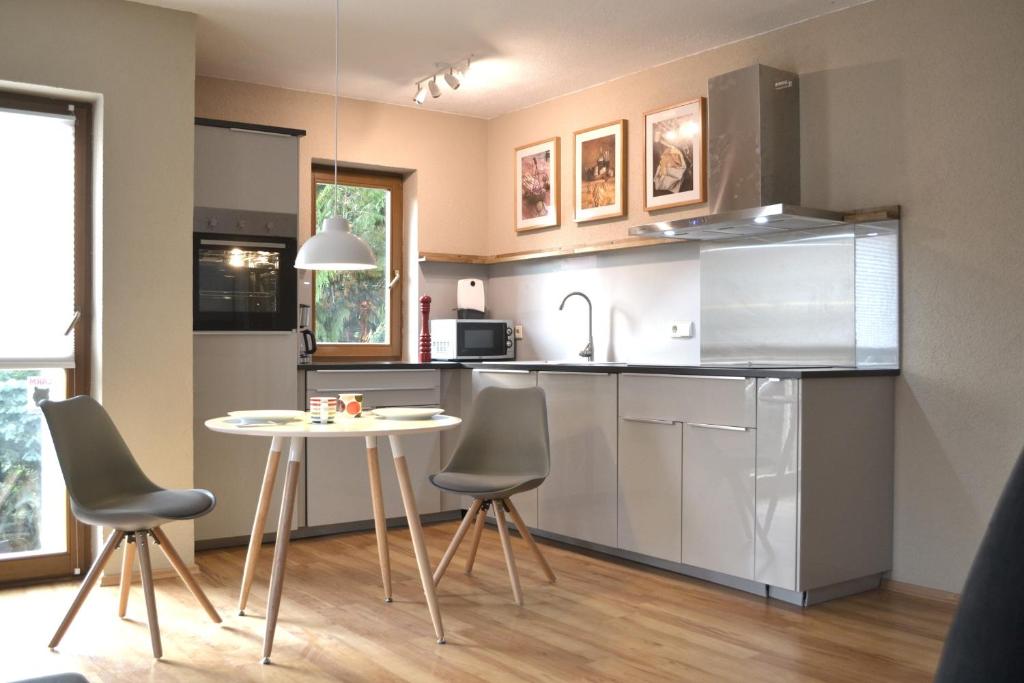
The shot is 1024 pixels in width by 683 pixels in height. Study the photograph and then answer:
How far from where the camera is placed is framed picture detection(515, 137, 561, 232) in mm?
5781

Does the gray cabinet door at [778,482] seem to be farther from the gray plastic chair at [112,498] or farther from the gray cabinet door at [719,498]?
the gray plastic chair at [112,498]

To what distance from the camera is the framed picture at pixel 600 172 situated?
5.30 meters

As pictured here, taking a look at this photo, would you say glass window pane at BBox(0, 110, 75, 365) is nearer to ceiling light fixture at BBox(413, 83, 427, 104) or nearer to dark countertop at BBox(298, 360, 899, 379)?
dark countertop at BBox(298, 360, 899, 379)

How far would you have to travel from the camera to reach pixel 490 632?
3.35 m

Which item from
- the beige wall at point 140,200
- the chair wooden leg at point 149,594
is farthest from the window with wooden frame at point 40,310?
the chair wooden leg at point 149,594

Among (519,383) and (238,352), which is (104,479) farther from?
(519,383)

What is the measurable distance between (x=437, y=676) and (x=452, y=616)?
26.1 inches

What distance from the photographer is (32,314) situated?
13.5 feet

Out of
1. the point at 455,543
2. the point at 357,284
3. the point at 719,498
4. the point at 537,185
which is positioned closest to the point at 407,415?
the point at 455,543

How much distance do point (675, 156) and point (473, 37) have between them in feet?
4.08

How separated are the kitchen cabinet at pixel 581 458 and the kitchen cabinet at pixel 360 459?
71 cm

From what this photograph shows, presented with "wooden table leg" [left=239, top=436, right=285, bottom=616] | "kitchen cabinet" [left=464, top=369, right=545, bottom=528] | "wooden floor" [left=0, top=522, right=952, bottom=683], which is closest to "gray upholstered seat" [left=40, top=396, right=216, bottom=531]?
"wooden table leg" [left=239, top=436, right=285, bottom=616]

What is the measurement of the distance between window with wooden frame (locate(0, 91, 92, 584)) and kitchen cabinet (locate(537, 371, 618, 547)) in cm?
225

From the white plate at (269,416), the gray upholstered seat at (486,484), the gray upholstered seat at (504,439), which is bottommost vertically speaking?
the gray upholstered seat at (486,484)
